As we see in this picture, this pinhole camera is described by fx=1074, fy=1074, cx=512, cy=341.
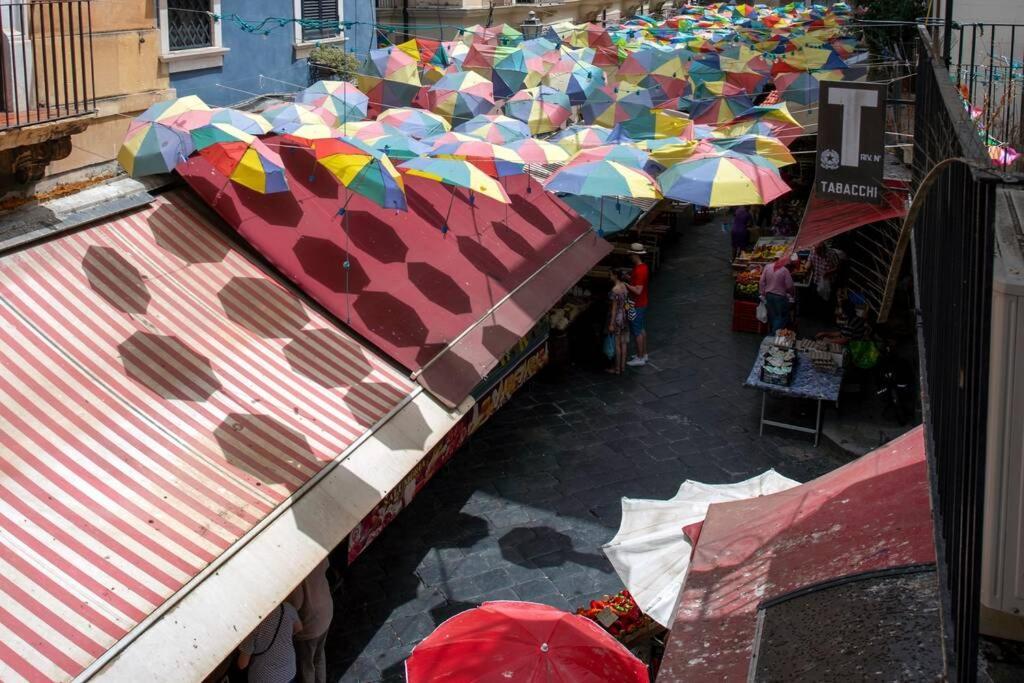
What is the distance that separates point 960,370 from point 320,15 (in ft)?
47.3

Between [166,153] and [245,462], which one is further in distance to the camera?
[166,153]

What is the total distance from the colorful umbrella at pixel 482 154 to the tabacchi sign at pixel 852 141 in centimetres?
309

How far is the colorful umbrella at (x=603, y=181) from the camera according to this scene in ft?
37.6

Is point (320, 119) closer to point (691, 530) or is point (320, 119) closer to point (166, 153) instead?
point (166, 153)

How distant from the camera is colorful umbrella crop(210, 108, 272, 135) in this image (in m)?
9.07

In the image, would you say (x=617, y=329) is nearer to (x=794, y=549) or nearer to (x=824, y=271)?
(x=824, y=271)

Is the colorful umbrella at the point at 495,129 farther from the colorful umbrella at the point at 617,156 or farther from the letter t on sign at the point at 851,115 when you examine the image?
the letter t on sign at the point at 851,115

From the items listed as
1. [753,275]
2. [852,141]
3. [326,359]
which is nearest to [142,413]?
[326,359]

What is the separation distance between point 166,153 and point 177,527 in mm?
3491

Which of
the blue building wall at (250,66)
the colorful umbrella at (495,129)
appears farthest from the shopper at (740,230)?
the blue building wall at (250,66)

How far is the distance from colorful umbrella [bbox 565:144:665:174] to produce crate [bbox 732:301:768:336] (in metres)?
3.88

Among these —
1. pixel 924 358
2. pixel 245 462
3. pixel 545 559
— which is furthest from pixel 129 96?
pixel 924 358

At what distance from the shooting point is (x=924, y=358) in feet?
14.8

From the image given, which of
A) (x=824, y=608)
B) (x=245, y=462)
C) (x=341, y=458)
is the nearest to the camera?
(x=824, y=608)
